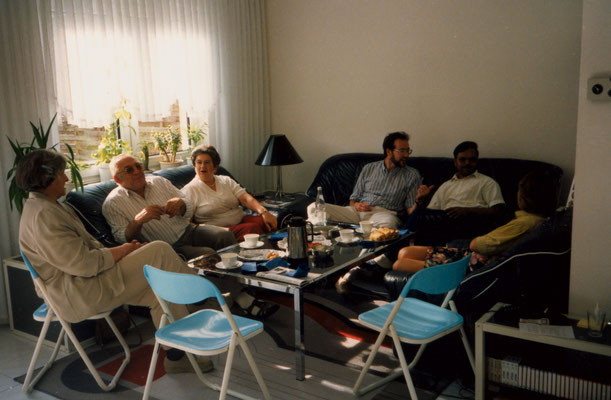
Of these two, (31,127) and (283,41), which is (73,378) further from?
(283,41)

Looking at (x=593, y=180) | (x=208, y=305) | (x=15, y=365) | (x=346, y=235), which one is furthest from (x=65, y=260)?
(x=593, y=180)

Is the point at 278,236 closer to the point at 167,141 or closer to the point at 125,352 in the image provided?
the point at 125,352

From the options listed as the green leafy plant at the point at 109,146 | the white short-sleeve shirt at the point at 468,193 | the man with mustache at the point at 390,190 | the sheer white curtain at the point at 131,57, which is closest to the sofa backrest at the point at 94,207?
the green leafy plant at the point at 109,146

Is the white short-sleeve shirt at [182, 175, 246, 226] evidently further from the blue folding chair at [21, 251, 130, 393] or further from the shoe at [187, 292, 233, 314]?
the blue folding chair at [21, 251, 130, 393]

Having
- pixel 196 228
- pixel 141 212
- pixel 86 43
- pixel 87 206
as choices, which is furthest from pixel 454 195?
pixel 86 43

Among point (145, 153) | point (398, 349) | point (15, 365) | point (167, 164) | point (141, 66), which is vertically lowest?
point (15, 365)

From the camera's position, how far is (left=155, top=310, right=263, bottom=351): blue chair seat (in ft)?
8.01

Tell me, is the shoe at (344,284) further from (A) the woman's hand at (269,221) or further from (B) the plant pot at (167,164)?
(B) the plant pot at (167,164)

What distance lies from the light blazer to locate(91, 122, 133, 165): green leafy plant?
1600 millimetres

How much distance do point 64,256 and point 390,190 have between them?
8.96ft

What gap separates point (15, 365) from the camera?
3312 mm

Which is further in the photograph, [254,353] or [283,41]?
[283,41]

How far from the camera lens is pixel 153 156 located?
5.12 metres

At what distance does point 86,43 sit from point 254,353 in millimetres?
2563
